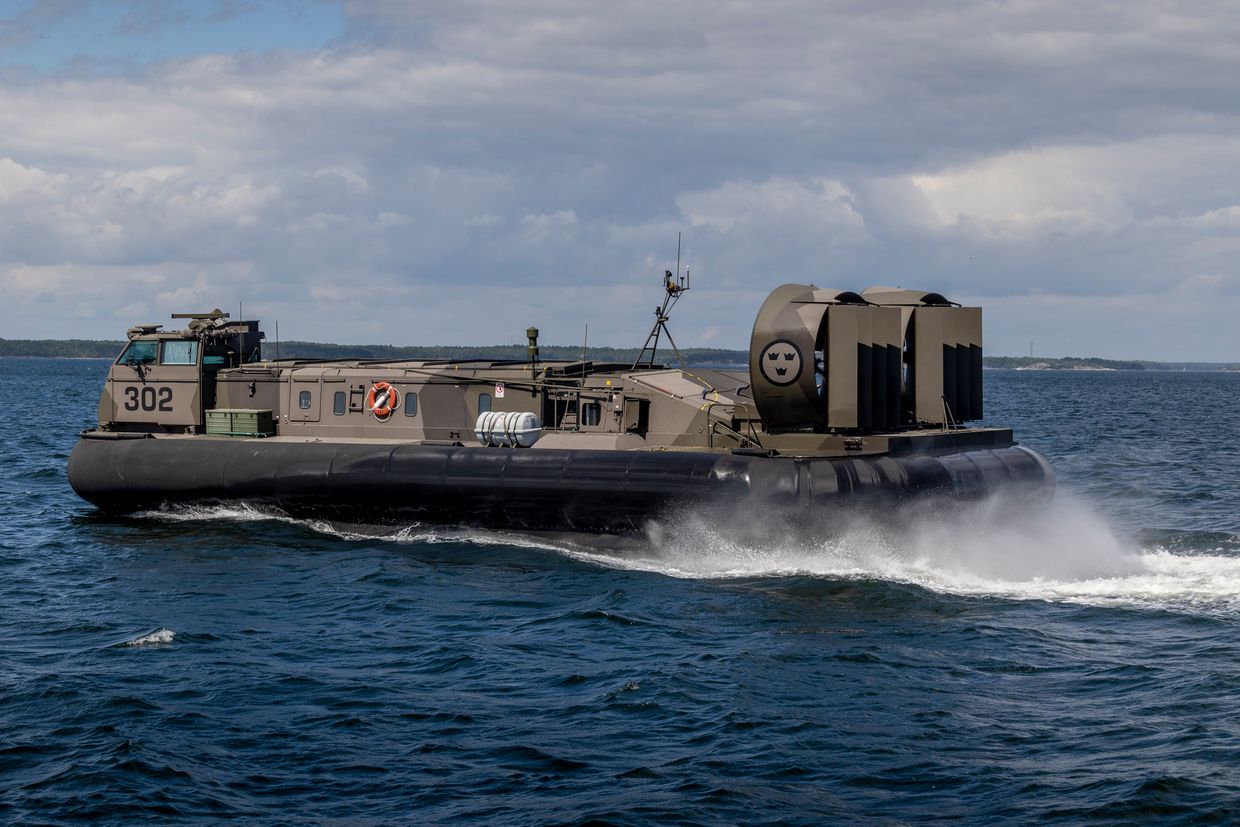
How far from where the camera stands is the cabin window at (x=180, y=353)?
22812 millimetres

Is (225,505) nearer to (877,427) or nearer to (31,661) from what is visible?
(31,661)

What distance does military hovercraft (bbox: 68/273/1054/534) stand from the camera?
56.3ft

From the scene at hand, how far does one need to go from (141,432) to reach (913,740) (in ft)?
53.1

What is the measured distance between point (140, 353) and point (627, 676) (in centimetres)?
1414

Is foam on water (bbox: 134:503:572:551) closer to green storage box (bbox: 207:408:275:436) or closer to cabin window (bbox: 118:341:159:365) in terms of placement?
green storage box (bbox: 207:408:275:436)

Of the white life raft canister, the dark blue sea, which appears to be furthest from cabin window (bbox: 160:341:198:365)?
the white life raft canister

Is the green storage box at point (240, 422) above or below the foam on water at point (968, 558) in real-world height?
above

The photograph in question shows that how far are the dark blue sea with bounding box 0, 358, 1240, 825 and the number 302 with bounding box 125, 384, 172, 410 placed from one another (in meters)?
3.06

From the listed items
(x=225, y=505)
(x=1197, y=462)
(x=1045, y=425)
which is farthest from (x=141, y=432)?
(x=1045, y=425)

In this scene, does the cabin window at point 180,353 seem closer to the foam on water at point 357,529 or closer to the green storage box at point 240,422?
the green storage box at point 240,422

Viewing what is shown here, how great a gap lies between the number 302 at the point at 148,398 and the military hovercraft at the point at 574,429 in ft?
0.11

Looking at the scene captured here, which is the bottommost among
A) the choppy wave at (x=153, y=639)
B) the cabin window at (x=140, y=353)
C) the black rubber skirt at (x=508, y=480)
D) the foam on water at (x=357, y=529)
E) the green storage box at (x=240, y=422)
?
the choppy wave at (x=153, y=639)

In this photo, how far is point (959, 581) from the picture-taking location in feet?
52.3

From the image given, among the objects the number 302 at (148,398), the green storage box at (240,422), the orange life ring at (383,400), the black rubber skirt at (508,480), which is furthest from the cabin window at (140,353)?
the orange life ring at (383,400)
